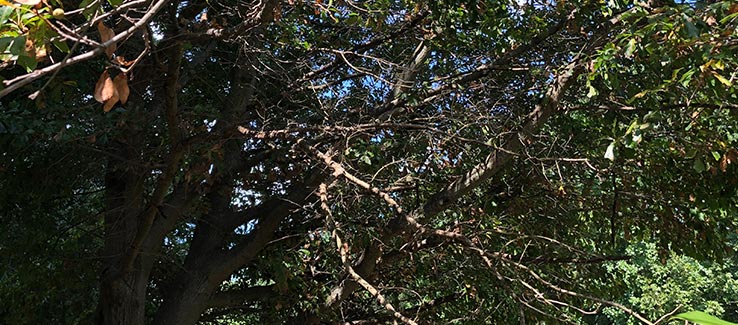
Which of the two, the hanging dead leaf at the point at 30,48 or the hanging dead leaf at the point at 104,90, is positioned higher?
the hanging dead leaf at the point at 30,48

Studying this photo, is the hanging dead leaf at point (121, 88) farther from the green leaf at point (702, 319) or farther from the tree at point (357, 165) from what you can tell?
the tree at point (357, 165)

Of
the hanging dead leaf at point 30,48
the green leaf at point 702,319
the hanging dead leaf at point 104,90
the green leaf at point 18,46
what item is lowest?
the green leaf at point 702,319

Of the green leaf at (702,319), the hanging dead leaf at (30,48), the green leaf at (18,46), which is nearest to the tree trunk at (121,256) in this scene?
the hanging dead leaf at (30,48)

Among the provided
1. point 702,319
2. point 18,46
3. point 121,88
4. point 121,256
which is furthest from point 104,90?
point 121,256

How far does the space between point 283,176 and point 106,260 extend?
5.35 feet

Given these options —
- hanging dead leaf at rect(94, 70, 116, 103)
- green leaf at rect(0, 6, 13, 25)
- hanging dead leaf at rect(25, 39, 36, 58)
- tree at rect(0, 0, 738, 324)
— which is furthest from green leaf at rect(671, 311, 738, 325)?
tree at rect(0, 0, 738, 324)

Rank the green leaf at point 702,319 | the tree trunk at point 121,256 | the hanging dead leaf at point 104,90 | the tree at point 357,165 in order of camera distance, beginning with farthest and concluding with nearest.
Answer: the tree trunk at point 121,256 < the tree at point 357,165 < the hanging dead leaf at point 104,90 < the green leaf at point 702,319

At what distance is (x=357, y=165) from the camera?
16.3 ft

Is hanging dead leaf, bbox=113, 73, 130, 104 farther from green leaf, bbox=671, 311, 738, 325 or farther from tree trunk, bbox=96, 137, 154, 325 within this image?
tree trunk, bbox=96, 137, 154, 325

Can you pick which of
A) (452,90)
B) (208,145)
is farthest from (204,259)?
(452,90)

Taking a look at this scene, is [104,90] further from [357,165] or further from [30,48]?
[357,165]

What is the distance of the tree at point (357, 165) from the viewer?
14.3 ft

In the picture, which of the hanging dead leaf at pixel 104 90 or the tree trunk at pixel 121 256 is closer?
the hanging dead leaf at pixel 104 90

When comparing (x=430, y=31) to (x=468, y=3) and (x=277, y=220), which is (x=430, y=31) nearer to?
(x=468, y=3)
